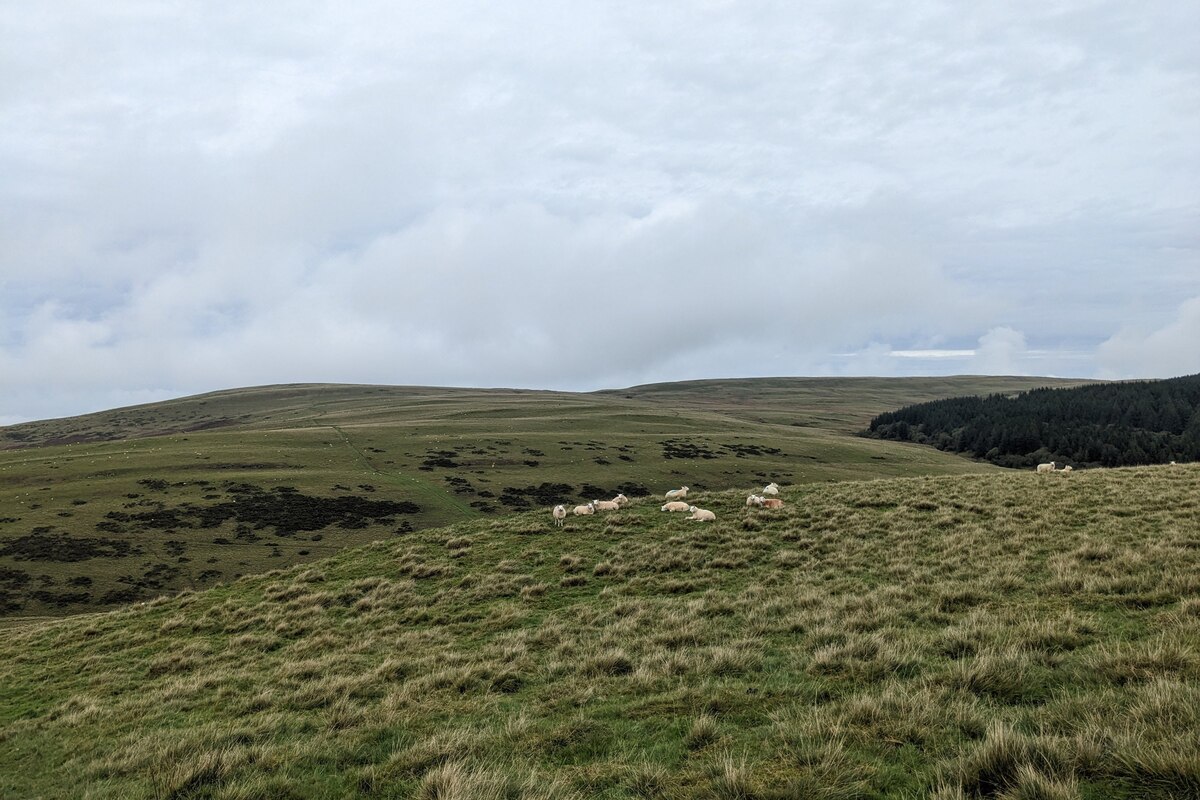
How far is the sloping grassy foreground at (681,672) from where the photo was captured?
5520mm

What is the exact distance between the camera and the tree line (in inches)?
3794

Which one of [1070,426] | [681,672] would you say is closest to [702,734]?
[681,672]

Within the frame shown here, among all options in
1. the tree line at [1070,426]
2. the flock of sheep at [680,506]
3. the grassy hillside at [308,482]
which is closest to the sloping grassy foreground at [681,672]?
the flock of sheep at [680,506]

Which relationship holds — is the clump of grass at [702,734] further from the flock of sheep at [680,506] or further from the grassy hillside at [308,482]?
the grassy hillside at [308,482]

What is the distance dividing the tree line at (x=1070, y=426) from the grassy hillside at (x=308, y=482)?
24633mm

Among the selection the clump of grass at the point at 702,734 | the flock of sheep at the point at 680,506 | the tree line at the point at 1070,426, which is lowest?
the tree line at the point at 1070,426

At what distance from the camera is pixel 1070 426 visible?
11119 cm

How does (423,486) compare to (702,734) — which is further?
(423,486)

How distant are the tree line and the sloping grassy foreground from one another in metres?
104

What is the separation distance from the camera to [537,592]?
1595 cm

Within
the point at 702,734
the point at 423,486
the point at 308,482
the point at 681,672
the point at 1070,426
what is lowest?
the point at 1070,426

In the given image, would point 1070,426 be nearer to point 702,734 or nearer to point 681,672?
point 681,672

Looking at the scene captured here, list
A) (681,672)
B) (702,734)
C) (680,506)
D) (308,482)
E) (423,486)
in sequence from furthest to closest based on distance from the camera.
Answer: (423,486), (308,482), (680,506), (681,672), (702,734)

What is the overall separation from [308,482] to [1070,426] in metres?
138
